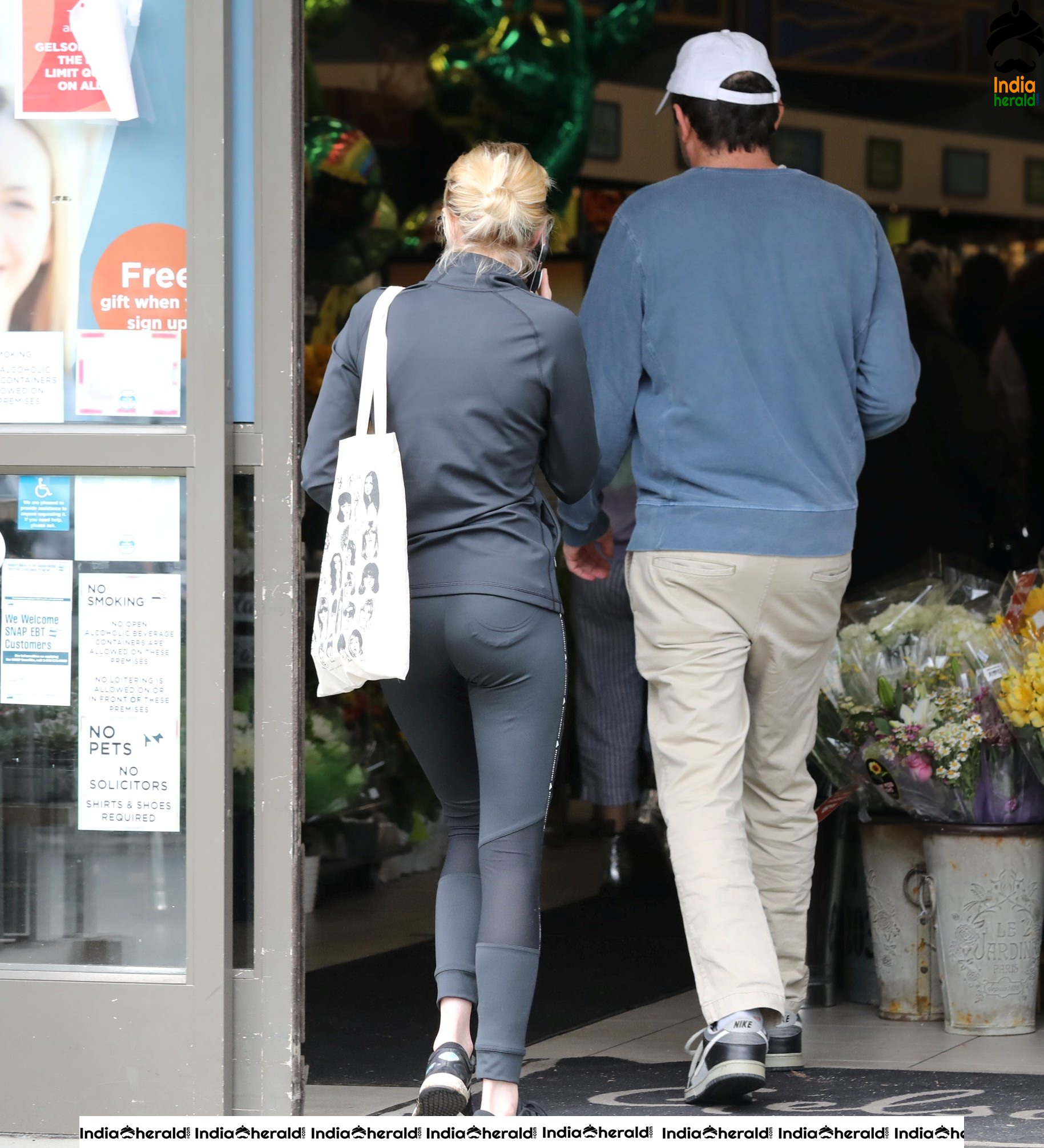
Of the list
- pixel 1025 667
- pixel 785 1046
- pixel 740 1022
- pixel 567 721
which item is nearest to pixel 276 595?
pixel 740 1022

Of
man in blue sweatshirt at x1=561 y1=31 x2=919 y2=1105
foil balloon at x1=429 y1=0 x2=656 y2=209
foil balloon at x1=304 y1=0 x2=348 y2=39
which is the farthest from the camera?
foil balloon at x1=429 y1=0 x2=656 y2=209

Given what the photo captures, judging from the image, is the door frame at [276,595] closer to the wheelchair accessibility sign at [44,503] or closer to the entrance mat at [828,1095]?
the wheelchair accessibility sign at [44,503]

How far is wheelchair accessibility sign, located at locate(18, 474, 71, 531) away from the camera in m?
3.38

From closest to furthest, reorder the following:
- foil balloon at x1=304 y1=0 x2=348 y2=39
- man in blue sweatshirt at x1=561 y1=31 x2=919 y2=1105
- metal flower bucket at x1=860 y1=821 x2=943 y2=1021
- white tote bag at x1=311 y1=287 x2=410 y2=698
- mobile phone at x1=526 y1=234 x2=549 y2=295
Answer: white tote bag at x1=311 y1=287 x2=410 y2=698 → mobile phone at x1=526 y1=234 x2=549 y2=295 → man in blue sweatshirt at x1=561 y1=31 x2=919 y2=1105 → metal flower bucket at x1=860 y1=821 x2=943 y2=1021 → foil balloon at x1=304 y1=0 x2=348 y2=39

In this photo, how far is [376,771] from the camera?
5.86 m

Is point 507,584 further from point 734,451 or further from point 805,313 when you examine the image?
point 805,313

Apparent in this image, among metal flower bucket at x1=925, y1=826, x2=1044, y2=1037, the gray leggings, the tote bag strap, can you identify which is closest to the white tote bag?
the tote bag strap

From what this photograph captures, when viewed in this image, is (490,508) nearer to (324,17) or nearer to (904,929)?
(904,929)

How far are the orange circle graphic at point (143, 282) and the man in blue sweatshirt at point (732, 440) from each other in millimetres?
804

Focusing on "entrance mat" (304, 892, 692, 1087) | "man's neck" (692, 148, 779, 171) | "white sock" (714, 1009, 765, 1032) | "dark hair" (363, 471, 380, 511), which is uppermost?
"man's neck" (692, 148, 779, 171)

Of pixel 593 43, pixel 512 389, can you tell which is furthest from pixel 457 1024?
pixel 593 43

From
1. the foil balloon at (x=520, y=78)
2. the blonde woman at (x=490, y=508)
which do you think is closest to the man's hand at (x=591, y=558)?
the blonde woman at (x=490, y=508)

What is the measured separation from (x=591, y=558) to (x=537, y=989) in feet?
4.29

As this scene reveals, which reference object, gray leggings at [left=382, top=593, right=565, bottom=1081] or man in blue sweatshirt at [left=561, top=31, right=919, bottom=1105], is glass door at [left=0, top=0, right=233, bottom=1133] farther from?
man in blue sweatshirt at [left=561, top=31, right=919, bottom=1105]
